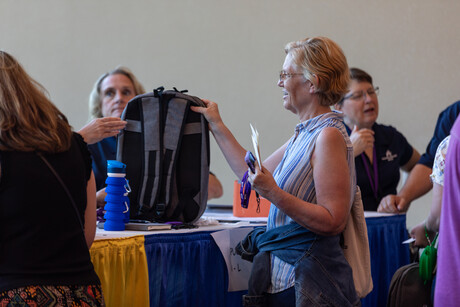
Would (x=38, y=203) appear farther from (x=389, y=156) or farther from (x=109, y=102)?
(x=389, y=156)

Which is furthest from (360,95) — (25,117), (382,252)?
(25,117)

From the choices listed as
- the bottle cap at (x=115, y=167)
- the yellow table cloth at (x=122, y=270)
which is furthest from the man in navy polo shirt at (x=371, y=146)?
the yellow table cloth at (x=122, y=270)

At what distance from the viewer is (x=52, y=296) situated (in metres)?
1.36

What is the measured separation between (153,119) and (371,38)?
271cm

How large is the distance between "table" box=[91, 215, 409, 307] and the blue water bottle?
0.38ft

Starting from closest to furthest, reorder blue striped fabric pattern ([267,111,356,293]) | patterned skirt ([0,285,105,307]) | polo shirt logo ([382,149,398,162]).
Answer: patterned skirt ([0,285,105,307])
blue striped fabric pattern ([267,111,356,293])
polo shirt logo ([382,149,398,162])

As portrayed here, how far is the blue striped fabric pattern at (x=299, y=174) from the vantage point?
172 centimetres

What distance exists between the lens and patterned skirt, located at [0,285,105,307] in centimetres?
132

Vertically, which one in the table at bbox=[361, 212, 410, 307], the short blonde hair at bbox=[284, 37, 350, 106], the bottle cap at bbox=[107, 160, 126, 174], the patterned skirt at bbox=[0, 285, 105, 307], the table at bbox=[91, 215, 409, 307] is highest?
the short blonde hair at bbox=[284, 37, 350, 106]

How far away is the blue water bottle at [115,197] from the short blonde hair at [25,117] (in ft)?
1.92

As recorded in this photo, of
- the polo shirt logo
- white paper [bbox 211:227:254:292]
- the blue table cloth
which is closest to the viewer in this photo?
the blue table cloth

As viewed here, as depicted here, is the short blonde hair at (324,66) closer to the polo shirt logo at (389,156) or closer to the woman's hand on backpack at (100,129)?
the woman's hand on backpack at (100,129)

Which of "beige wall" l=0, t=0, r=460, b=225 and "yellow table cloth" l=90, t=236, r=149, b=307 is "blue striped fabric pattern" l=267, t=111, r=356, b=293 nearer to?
"yellow table cloth" l=90, t=236, r=149, b=307

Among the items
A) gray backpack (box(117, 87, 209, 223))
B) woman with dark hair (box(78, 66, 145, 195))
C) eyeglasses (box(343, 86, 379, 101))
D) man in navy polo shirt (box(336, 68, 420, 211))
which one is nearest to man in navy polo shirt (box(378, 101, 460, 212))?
man in navy polo shirt (box(336, 68, 420, 211))
